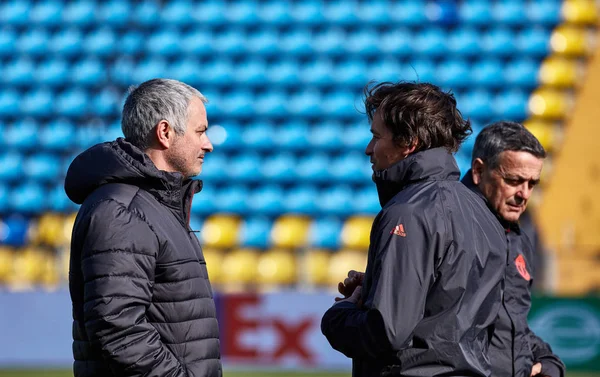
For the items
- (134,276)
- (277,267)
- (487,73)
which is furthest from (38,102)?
(134,276)

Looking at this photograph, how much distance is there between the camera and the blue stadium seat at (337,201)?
13555 millimetres

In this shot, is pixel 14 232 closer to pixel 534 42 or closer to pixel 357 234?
pixel 357 234

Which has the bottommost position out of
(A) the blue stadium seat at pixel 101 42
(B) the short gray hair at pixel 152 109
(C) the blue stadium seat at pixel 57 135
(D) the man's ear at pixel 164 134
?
(D) the man's ear at pixel 164 134

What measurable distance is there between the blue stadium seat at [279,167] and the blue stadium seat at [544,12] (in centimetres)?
470

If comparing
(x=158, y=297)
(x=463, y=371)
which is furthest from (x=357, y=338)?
(x=158, y=297)

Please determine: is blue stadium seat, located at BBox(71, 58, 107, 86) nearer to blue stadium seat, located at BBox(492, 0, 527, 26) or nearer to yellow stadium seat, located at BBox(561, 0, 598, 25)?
blue stadium seat, located at BBox(492, 0, 527, 26)

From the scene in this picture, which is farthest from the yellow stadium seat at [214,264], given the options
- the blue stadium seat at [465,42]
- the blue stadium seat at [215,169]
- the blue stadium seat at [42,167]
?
the blue stadium seat at [465,42]

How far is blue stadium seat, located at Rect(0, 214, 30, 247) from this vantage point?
13594 millimetres

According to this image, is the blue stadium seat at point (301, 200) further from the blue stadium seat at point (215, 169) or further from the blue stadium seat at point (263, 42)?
the blue stadium seat at point (263, 42)

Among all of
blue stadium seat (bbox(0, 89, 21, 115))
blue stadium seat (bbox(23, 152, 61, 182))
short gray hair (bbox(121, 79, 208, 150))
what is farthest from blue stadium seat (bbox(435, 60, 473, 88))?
short gray hair (bbox(121, 79, 208, 150))

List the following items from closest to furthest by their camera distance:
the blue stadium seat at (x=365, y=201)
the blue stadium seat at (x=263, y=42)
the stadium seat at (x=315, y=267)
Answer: the stadium seat at (x=315, y=267), the blue stadium seat at (x=365, y=201), the blue stadium seat at (x=263, y=42)

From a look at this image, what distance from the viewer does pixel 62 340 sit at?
417 inches

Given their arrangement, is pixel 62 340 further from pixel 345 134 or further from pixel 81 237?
pixel 81 237

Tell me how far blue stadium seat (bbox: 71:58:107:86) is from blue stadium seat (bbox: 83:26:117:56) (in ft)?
0.58
